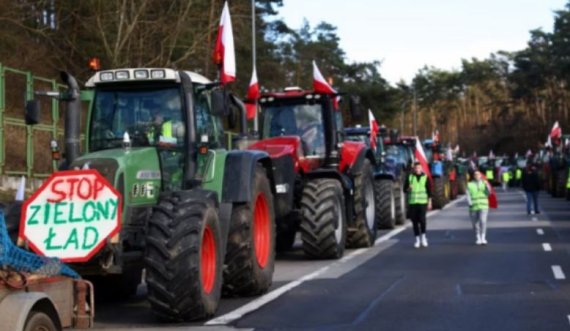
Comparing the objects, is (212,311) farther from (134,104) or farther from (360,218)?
(360,218)

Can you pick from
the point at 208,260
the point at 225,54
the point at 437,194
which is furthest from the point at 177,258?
the point at 437,194

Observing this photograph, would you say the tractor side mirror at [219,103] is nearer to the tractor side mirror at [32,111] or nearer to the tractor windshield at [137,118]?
the tractor windshield at [137,118]

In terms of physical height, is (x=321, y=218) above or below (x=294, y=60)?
below

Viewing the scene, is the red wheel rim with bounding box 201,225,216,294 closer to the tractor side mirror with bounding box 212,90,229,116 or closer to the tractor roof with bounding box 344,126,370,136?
the tractor side mirror with bounding box 212,90,229,116

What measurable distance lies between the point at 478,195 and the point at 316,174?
5.18 m

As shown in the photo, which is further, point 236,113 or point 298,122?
point 298,122

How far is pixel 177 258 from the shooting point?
11.0 m

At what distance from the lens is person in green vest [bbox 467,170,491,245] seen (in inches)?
880

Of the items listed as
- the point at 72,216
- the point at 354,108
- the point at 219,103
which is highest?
the point at 354,108

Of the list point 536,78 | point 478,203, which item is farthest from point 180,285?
point 536,78

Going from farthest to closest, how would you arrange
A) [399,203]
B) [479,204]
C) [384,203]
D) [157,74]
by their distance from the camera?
[399,203], [384,203], [479,204], [157,74]

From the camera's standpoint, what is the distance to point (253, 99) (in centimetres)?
2020

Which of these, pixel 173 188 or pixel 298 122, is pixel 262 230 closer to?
pixel 173 188

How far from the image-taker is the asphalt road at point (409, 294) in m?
11.4
